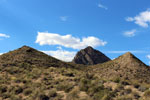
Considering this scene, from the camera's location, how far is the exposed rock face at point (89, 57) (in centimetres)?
11989

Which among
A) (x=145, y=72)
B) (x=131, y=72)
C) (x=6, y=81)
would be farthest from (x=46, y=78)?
(x=145, y=72)

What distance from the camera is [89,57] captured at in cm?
12069

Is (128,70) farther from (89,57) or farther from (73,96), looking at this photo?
(89,57)

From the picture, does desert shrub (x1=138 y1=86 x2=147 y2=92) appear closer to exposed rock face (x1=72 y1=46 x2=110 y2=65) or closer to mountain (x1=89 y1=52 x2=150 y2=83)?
mountain (x1=89 y1=52 x2=150 y2=83)

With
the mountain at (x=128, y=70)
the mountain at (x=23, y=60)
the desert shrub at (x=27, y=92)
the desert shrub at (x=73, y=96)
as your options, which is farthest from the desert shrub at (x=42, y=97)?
the mountain at (x=128, y=70)

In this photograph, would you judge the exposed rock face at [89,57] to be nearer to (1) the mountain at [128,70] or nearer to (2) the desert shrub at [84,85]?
(1) the mountain at [128,70]

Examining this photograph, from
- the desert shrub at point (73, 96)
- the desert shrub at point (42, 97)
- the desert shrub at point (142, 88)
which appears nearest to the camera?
the desert shrub at point (73, 96)

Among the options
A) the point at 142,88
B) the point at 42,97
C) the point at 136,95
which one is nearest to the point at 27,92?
the point at 42,97

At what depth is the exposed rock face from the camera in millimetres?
119894

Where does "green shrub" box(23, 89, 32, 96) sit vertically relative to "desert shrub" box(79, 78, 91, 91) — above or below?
below

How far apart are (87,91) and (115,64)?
5023 cm

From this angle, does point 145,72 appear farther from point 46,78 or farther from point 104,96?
point 104,96

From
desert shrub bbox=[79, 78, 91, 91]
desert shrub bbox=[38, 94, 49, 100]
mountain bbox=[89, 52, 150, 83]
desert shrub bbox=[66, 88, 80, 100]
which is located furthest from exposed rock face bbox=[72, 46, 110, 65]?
desert shrub bbox=[66, 88, 80, 100]

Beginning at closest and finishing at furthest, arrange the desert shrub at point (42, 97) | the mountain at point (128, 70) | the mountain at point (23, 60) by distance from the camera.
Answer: the desert shrub at point (42, 97) → the mountain at point (23, 60) → the mountain at point (128, 70)
